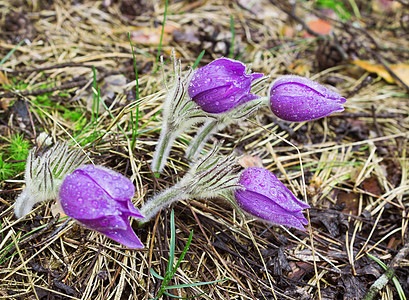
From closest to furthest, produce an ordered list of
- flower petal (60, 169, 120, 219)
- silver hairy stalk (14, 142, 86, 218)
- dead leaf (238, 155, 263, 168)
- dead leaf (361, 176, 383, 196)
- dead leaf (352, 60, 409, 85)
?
flower petal (60, 169, 120, 219) < silver hairy stalk (14, 142, 86, 218) < dead leaf (238, 155, 263, 168) < dead leaf (361, 176, 383, 196) < dead leaf (352, 60, 409, 85)

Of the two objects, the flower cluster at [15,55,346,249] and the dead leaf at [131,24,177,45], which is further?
the dead leaf at [131,24,177,45]

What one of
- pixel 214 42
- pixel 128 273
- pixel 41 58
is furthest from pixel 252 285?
pixel 41 58

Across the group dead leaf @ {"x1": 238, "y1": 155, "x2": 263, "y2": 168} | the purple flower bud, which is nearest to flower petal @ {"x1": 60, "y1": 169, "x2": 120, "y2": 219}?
the purple flower bud

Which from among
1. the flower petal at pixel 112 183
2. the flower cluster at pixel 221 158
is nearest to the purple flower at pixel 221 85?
the flower cluster at pixel 221 158

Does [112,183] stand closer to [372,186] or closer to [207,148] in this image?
[207,148]

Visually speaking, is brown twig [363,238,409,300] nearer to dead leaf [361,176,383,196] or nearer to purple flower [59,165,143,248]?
dead leaf [361,176,383,196]

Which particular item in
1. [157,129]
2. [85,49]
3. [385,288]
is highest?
[85,49]

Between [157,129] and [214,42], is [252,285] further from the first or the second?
[214,42]
